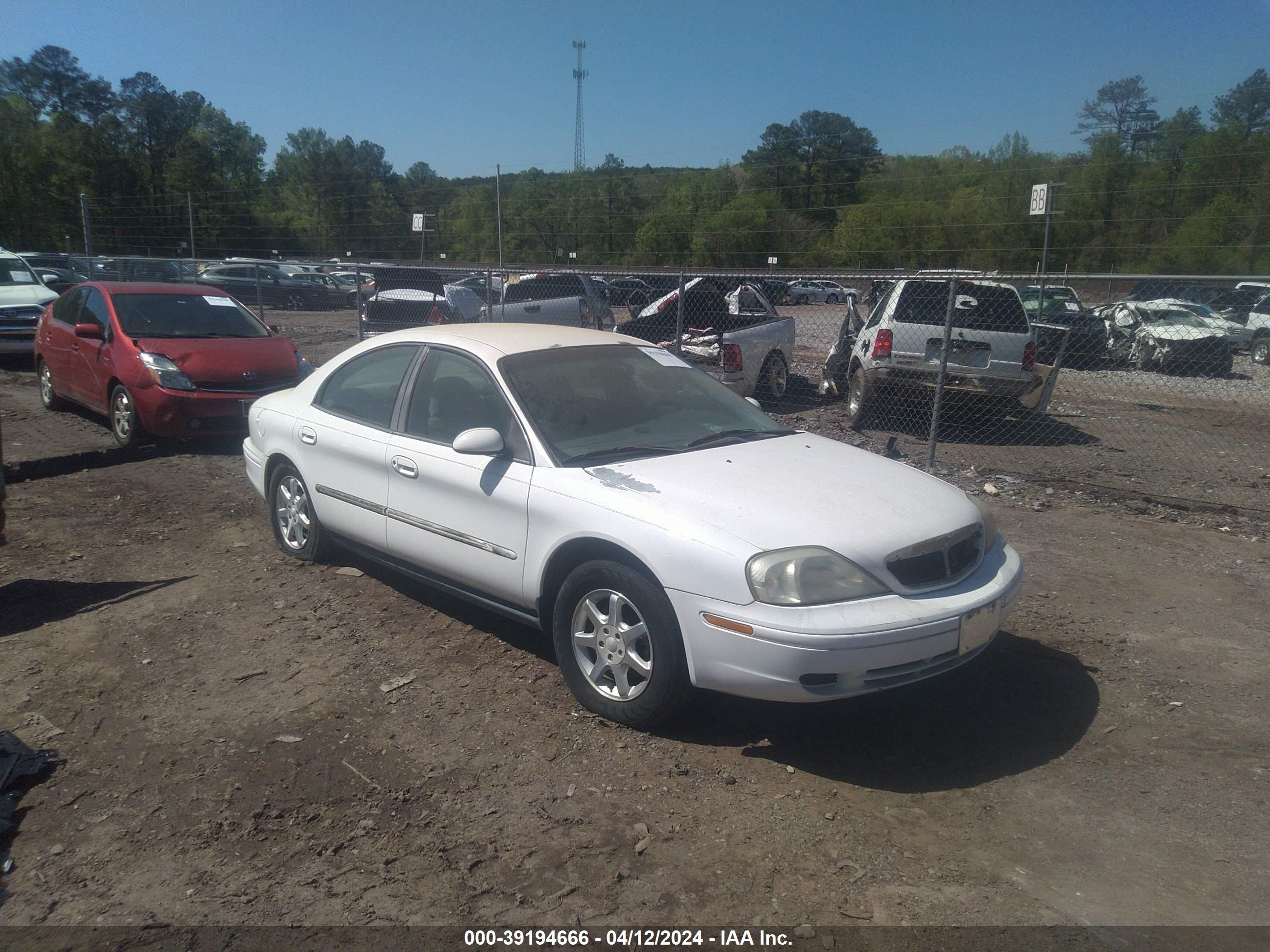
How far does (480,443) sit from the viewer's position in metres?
4.17

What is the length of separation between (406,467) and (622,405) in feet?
3.82

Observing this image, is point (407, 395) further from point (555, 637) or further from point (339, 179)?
point (339, 179)

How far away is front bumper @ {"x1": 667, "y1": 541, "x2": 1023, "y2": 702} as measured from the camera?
10.8 ft

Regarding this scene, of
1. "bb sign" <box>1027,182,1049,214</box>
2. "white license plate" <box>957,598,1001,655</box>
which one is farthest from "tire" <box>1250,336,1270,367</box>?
"white license plate" <box>957,598,1001,655</box>

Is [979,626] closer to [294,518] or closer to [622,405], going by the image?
[622,405]

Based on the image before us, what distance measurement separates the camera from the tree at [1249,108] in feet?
123

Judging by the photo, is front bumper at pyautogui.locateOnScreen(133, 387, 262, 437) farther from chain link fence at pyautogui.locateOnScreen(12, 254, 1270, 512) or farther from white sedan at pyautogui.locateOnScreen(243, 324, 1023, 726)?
white sedan at pyautogui.locateOnScreen(243, 324, 1023, 726)

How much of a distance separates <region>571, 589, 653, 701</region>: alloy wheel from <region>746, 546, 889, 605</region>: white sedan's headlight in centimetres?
54

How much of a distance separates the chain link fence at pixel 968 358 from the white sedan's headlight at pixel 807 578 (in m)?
4.61

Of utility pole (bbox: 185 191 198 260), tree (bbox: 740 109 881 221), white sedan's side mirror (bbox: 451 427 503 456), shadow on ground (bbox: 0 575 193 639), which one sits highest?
tree (bbox: 740 109 881 221)

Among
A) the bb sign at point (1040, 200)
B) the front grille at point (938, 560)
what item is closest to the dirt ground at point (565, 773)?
the front grille at point (938, 560)

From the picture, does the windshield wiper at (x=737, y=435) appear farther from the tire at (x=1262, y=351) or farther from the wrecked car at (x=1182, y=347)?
the tire at (x=1262, y=351)

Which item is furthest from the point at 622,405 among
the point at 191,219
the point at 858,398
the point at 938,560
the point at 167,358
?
the point at 191,219

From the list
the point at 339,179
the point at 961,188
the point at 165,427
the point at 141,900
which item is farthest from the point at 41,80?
the point at 141,900
